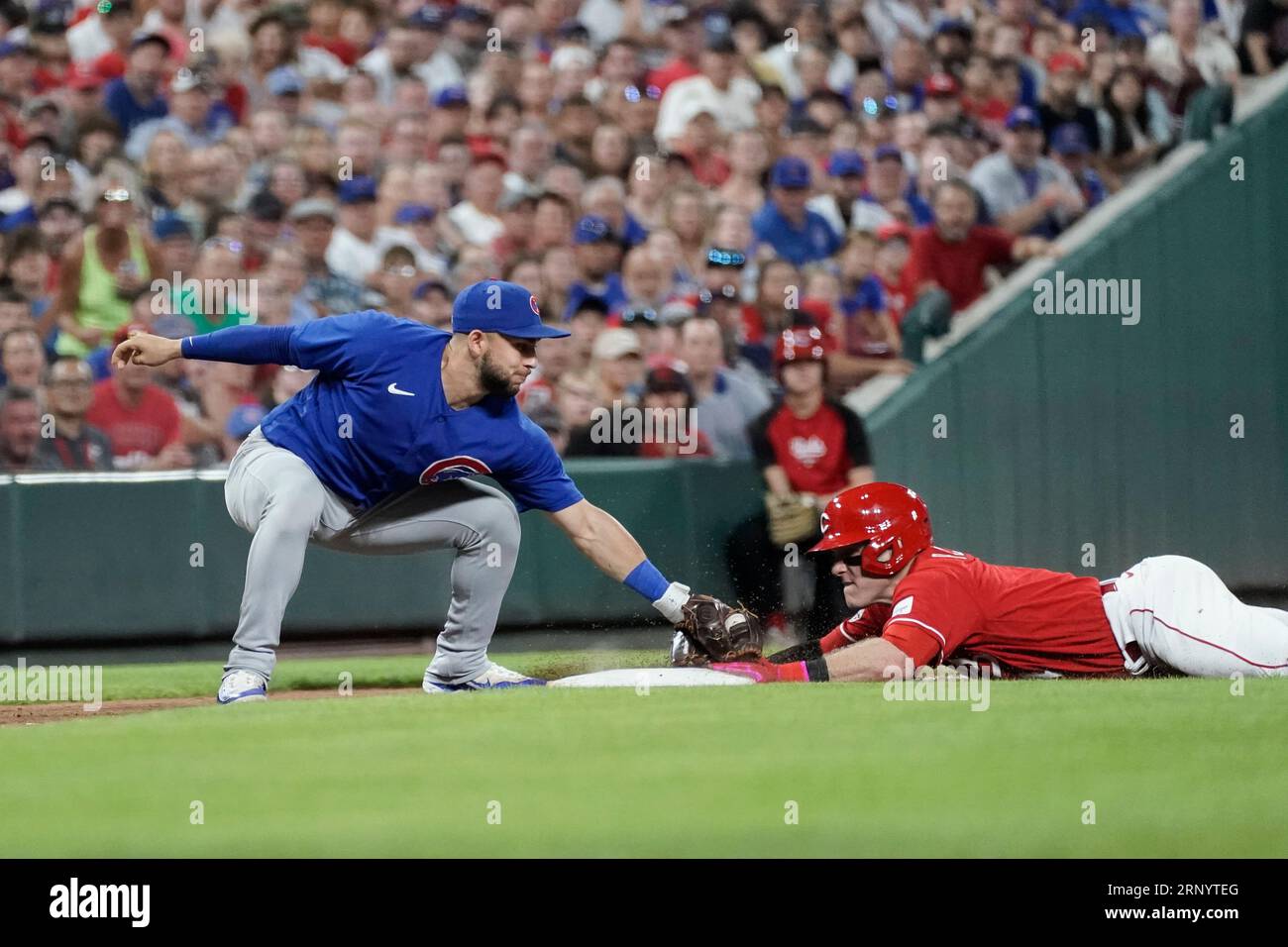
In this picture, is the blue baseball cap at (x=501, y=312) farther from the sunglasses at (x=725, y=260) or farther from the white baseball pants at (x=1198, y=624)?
the sunglasses at (x=725, y=260)

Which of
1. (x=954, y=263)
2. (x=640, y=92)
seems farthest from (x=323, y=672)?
(x=640, y=92)

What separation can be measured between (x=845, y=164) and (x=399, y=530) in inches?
234

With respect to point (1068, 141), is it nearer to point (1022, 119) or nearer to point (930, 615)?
point (1022, 119)

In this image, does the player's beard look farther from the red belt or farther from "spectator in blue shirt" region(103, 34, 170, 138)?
"spectator in blue shirt" region(103, 34, 170, 138)

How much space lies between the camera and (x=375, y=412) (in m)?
6.73

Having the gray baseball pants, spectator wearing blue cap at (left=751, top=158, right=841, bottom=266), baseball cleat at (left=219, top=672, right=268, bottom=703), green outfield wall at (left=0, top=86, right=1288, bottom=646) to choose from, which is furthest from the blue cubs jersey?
spectator wearing blue cap at (left=751, top=158, right=841, bottom=266)

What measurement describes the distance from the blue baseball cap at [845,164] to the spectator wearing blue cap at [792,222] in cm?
47

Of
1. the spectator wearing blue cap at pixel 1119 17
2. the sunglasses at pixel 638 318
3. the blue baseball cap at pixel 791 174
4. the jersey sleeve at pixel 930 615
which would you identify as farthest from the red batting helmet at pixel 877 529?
the spectator wearing blue cap at pixel 1119 17

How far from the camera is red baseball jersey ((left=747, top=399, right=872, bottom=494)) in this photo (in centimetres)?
976

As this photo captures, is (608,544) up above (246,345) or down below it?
below

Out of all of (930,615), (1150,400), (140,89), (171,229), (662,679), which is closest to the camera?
(930,615)

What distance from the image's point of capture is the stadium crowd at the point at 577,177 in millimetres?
10250

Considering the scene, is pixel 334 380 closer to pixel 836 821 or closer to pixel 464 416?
pixel 464 416
